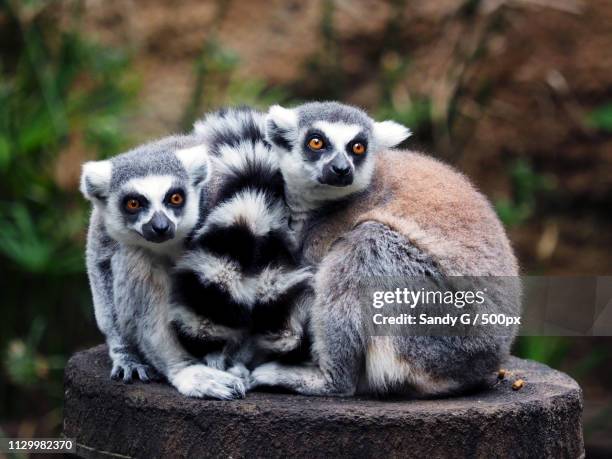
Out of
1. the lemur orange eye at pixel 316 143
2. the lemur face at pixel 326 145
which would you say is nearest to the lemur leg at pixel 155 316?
the lemur face at pixel 326 145

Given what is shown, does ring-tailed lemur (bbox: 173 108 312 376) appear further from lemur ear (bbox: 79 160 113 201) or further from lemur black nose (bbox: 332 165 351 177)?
lemur ear (bbox: 79 160 113 201)

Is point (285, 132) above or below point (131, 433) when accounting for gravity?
above

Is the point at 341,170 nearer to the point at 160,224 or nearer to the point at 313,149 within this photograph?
the point at 313,149

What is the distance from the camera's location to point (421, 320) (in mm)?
4160

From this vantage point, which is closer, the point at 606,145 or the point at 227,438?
the point at 227,438

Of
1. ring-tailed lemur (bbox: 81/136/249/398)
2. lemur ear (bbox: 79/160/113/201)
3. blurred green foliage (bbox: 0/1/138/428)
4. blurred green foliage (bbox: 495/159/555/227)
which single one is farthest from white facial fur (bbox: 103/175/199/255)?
blurred green foliage (bbox: 495/159/555/227)

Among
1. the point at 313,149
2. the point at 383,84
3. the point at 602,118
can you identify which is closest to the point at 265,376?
the point at 313,149

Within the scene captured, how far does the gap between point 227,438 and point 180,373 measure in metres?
0.50

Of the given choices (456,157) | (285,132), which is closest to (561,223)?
(456,157)

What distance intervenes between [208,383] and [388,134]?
174 cm

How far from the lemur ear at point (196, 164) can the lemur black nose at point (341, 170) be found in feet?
2.11

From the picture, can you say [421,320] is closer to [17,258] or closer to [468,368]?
[468,368]

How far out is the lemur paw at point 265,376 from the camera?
14.0ft

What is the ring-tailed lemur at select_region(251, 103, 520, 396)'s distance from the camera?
4164 millimetres
